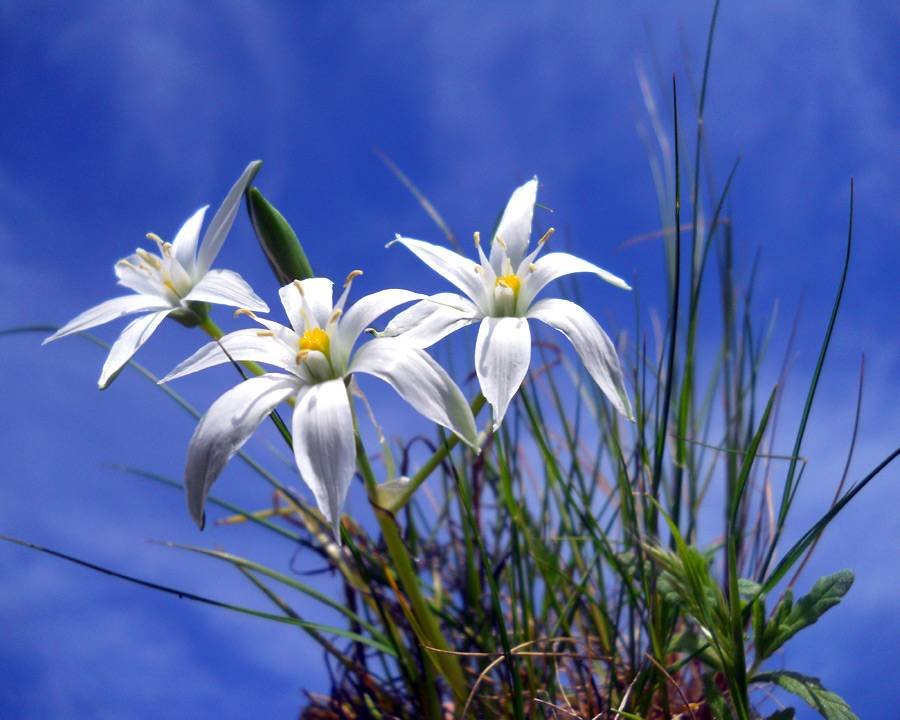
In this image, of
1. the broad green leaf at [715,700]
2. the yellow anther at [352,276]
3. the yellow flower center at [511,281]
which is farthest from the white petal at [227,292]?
the broad green leaf at [715,700]

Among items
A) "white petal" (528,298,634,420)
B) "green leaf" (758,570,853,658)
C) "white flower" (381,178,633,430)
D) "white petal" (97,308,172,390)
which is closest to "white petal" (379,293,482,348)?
"white flower" (381,178,633,430)

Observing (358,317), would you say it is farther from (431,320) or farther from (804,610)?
(804,610)

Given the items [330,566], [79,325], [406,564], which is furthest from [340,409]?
[330,566]

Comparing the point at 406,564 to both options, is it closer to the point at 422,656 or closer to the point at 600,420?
the point at 422,656

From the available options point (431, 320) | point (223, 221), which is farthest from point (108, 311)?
point (431, 320)

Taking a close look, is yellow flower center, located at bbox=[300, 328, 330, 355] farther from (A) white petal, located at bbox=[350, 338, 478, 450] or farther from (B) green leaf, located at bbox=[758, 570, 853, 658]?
(B) green leaf, located at bbox=[758, 570, 853, 658]

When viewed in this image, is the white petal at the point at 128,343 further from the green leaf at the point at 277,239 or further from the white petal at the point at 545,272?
the white petal at the point at 545,272
